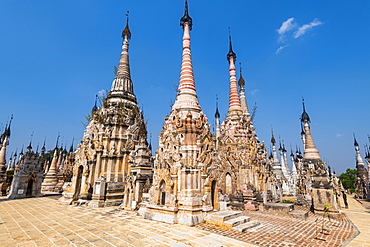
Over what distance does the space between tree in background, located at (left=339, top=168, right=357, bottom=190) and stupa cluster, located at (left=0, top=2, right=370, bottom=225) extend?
52.3 m

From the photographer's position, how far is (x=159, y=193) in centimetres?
1134

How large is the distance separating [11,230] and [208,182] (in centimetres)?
953

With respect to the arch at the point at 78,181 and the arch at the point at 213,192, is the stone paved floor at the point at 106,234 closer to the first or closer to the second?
the arch at the point at 213,192

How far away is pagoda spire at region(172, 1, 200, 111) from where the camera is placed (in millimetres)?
13280

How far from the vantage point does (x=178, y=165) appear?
11008 millimetres

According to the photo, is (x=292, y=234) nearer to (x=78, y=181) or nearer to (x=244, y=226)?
(x=244, y=226)

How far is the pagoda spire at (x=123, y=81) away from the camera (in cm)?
2188

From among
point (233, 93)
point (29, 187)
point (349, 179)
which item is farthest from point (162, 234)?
point (349, 179)

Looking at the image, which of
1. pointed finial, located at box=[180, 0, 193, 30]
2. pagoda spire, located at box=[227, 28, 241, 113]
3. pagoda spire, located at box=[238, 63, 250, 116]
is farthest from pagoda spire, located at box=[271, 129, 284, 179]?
pointed finial, located at box=[180, 0, 193, 30]

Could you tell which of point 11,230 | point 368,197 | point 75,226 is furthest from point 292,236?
point 368,197

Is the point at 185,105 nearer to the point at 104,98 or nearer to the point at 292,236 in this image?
the point at 292,236

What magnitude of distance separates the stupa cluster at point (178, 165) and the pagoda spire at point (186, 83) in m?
0.07

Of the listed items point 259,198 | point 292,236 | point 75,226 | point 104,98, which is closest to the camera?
point 292,236

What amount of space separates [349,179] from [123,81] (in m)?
67.5
